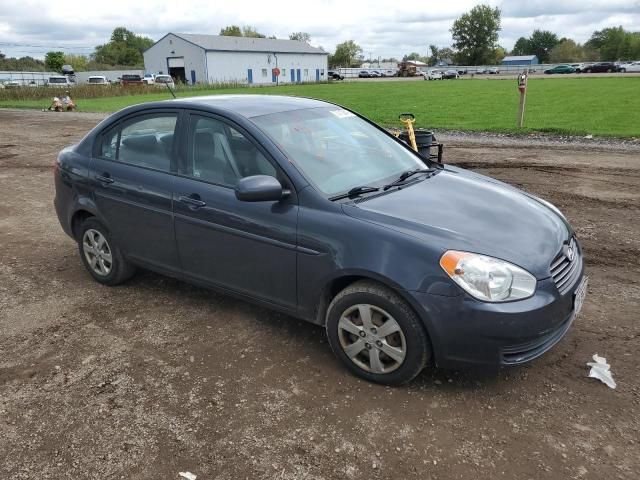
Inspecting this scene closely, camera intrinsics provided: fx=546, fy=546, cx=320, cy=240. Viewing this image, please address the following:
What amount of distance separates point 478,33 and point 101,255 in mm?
126104

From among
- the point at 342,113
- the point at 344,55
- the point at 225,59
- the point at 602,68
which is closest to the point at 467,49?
the point at 344,55

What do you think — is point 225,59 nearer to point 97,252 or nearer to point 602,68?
point 602,68

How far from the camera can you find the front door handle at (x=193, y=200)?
13.1 ft

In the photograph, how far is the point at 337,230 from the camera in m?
3.37

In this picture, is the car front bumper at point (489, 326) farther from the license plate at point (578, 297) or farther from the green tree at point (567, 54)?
the green tree at point (567, 54)

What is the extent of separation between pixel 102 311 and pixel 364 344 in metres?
2.48

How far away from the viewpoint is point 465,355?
309cm

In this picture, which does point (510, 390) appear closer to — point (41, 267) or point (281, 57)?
point (41, 267)

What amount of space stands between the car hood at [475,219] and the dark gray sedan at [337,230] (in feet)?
0.04

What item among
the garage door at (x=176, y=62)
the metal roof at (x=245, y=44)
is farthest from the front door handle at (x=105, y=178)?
the garage door at (x=176, y=62)

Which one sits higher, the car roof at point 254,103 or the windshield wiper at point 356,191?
the car roof at point 254,103

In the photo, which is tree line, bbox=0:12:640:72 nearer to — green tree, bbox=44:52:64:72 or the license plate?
green tree, bbox=44:52:64:72

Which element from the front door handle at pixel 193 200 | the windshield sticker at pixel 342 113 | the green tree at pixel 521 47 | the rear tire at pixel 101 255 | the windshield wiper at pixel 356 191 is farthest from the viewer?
the green tree at pixel 521 47

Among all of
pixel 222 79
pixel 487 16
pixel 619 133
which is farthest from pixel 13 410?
pixel 487 16
